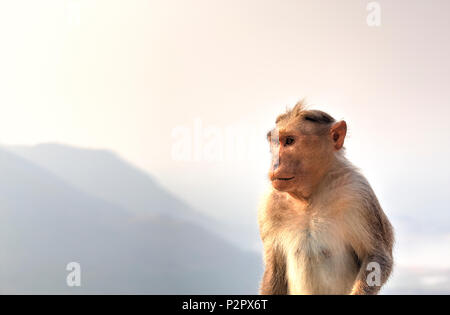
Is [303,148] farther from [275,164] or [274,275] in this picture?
[274,275]

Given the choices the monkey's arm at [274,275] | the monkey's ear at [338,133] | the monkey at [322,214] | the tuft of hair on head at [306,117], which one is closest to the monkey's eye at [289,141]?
Answer: the monkey at [322,214]

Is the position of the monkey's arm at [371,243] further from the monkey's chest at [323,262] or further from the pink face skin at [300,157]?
the pink face skin at [300,157]

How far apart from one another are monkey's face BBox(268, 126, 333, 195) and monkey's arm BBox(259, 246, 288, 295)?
0.54 metres

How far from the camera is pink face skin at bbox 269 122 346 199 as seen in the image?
382 cm

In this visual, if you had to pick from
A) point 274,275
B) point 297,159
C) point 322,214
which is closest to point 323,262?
point 322,214

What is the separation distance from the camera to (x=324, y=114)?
403 centimetres

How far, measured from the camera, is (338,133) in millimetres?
3992

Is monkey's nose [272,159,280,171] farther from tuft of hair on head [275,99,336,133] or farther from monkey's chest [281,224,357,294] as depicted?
monkey's chest [281,224,357,294]

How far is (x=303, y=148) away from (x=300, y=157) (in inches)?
2.8

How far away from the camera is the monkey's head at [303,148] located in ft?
12.6

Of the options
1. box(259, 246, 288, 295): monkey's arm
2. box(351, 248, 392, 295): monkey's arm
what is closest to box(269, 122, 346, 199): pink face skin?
box(259, 246, 288, 295): monkey's arm
